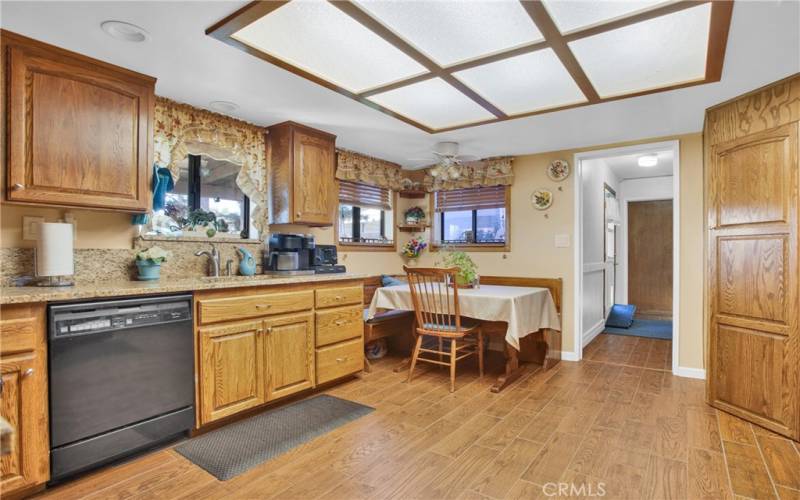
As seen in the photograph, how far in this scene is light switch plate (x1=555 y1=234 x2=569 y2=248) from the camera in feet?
14.0

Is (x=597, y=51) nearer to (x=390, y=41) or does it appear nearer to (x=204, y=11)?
(x=390, y=41)

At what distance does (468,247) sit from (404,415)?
8.51 feet

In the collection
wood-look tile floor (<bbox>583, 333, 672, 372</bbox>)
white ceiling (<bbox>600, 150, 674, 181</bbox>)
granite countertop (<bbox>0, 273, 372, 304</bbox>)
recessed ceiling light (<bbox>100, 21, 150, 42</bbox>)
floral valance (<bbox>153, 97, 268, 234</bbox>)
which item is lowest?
wood-look tile floor (<bbox>583, 333, 672, 372</bbox>)

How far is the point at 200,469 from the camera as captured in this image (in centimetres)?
208

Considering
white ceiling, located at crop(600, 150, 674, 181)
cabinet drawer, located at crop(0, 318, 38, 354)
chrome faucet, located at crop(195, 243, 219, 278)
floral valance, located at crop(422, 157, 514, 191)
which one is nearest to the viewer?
cabinet drawer, located at crop(0, 318, 38, 354)

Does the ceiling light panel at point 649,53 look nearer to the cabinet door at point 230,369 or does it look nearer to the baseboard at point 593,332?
the cabinet door at point 230,369

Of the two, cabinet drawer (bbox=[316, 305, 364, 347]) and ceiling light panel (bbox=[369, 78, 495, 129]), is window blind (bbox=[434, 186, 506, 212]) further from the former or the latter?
cabinet drawer (bbox=[316, 305, 364, 347])

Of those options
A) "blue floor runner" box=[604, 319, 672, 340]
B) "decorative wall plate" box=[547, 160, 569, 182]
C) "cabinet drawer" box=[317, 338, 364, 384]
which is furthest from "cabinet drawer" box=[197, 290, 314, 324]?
"blue floor runner" box=[604, 319, 672, 340]

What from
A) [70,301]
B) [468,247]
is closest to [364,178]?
[468,247]

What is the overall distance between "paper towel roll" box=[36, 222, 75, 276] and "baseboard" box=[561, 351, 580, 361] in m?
4.12

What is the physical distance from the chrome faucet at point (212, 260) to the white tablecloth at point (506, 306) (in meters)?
1.41

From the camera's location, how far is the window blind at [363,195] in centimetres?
441

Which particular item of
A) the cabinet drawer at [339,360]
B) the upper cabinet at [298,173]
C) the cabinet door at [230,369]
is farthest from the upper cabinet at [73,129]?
the cabinet drawer at [339,360]

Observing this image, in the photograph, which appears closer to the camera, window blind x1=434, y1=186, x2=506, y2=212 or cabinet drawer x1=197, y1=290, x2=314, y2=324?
cabinet drawer x1=197, y1=290, x2=314, y2=324
